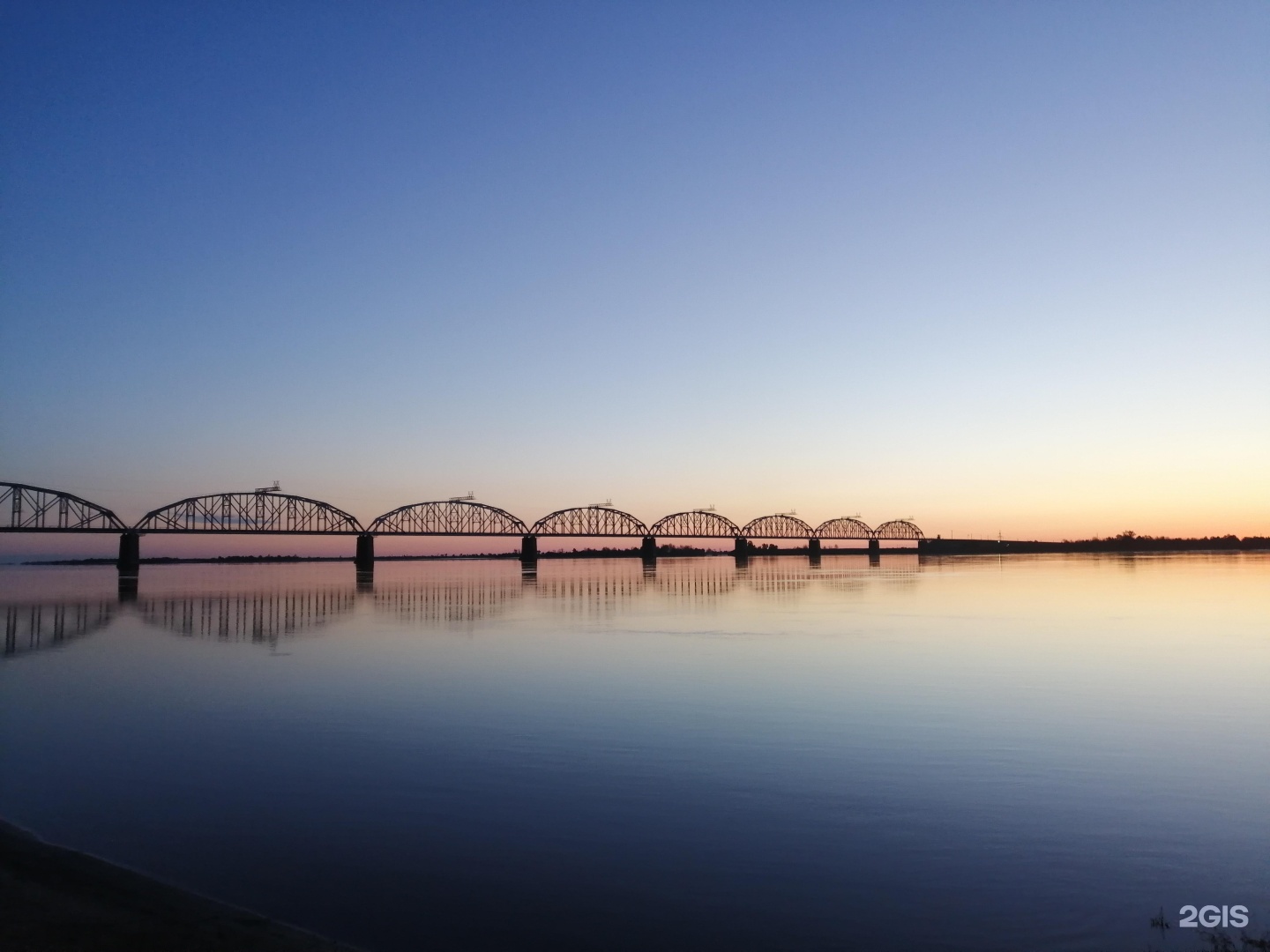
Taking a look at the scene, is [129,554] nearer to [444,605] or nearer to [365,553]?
[365,553]

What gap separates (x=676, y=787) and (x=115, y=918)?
26.1 feet

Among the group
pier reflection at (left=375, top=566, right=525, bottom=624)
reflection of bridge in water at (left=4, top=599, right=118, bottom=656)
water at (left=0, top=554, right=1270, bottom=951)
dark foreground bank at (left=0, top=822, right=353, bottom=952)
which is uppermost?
dark foreground bank at (left=0, top=822, right=353, bottom=952)

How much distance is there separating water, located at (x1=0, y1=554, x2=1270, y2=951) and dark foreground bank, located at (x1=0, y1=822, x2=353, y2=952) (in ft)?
1.78

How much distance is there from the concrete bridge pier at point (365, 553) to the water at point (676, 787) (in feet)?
399

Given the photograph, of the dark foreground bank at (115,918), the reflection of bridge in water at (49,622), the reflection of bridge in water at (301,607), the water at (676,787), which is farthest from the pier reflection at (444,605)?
the dark foreground bank at (115,918)

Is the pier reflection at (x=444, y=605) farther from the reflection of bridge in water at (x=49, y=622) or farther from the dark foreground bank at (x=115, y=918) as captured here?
the dark foreground bank at (x=115, y=918)

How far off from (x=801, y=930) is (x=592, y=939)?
209cm

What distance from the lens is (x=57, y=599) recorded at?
76062 mm

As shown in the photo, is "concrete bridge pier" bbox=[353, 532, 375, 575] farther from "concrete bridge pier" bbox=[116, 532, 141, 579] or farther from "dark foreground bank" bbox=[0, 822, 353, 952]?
"dark foreground bank" bbox=[0, 822, 353, 952]

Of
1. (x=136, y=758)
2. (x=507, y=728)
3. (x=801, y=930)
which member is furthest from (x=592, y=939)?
(x=136, y=758)

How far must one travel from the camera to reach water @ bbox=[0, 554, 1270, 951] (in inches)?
369

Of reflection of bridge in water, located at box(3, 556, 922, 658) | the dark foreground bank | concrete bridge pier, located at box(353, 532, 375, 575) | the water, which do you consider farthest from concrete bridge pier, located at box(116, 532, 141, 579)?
the dark foreground bank

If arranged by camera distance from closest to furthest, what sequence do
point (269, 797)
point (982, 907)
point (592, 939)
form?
point (592, 939) → point (982, 907) → point (269, 797)

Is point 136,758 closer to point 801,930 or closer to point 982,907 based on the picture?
point 801,930
